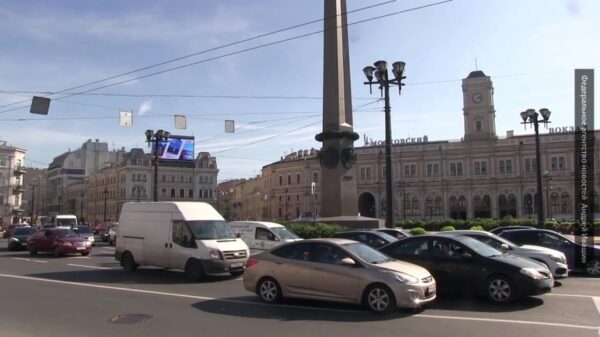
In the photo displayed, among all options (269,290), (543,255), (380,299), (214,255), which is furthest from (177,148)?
(380,299)

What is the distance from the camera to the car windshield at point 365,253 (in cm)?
1048

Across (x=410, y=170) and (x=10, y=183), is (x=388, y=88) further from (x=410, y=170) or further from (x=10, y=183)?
(x=10, y=183)

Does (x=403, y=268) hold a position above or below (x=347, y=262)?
below

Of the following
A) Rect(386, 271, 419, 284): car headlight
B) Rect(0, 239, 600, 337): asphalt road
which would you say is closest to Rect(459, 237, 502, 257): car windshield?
Rect(0, 239, 600, 337): asphalt road

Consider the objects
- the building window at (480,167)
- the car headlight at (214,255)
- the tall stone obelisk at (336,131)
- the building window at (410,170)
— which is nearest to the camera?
the car headlight at (214,255)

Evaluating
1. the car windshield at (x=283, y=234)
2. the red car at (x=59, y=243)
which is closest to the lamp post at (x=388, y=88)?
the car windshield at (x=283, y=234)

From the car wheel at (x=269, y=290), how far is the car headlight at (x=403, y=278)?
8.27ft

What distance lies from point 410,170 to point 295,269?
101m

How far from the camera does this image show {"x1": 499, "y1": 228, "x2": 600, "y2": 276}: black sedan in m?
15.9

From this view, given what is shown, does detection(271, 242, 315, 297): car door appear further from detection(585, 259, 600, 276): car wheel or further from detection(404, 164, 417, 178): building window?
detection(404, 164, 417, 178): building window

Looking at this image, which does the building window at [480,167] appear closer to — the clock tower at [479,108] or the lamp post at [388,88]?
the clock tower at [479,108]

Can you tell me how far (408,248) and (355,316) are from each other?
330 cm

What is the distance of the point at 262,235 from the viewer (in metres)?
20.0

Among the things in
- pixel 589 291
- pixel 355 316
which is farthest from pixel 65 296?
pixel 589 291
